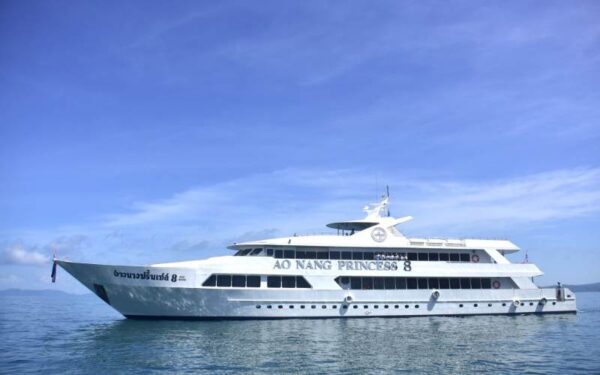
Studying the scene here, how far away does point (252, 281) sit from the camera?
84.8 ft

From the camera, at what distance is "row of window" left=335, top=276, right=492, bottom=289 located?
1088 inches

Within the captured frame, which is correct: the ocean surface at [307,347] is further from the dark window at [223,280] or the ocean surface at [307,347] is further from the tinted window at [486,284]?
the tinted window at [486,284]

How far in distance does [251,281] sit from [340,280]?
5.33 metres

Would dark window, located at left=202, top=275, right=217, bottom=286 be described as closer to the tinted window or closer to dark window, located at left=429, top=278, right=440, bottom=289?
dark window, located at left=429, top=278, right=440, bottom=289

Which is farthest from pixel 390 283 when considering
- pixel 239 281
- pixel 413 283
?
pixel 239 281

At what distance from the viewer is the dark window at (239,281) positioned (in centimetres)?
2562

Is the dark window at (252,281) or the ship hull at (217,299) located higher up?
the dark window at (252,281)

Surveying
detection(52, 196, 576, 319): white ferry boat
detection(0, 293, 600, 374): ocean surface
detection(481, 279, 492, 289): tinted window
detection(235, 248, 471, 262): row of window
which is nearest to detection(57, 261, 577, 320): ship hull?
detection(52, 196, 576, 319): white ferry boat

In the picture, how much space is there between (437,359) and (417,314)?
1188cm

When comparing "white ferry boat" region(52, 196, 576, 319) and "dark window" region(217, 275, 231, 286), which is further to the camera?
"dark window" region(217, 275, 231, 286)

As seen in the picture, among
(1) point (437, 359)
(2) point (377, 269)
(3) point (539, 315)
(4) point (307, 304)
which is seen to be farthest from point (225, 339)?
(3) point (539, 315)

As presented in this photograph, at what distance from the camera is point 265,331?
2198cm

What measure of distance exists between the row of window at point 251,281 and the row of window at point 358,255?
1.44m

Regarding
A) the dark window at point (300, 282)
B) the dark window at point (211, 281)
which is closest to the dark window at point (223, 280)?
the dark window at point (211, 281)
